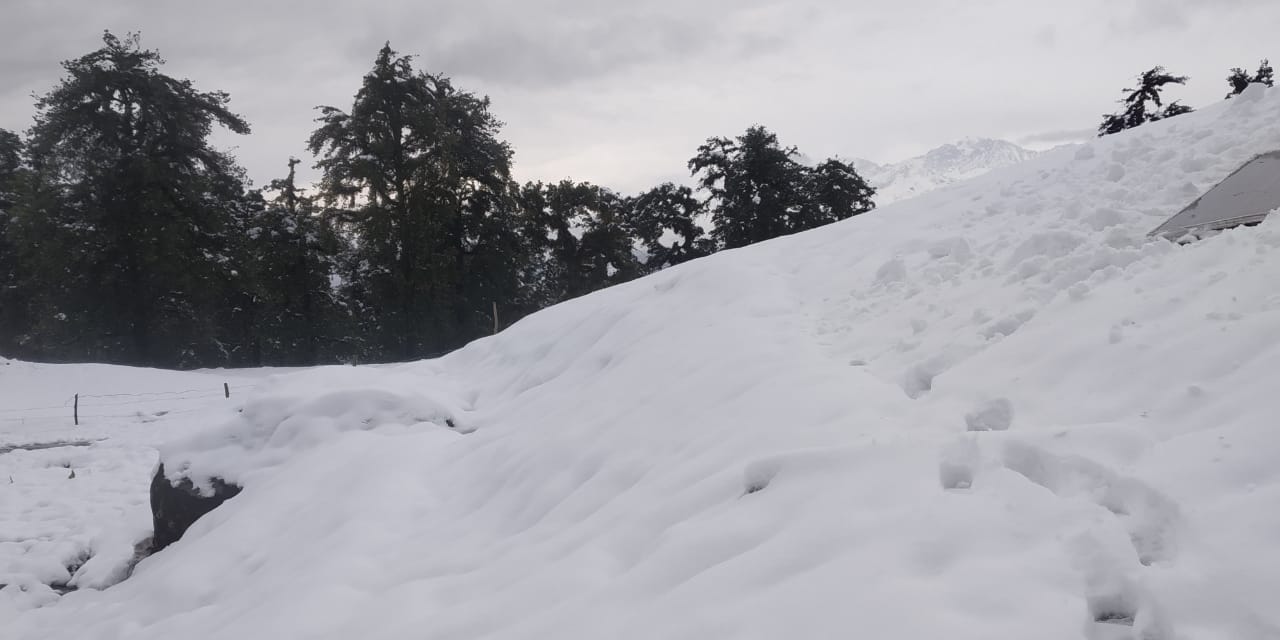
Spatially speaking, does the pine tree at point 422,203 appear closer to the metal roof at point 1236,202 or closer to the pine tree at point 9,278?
the pine tree at point 9,278

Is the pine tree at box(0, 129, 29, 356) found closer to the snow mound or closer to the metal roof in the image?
the snow mound

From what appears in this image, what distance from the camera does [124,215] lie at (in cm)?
2406

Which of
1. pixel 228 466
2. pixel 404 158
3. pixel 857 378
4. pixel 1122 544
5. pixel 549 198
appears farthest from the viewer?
pixel 549 198

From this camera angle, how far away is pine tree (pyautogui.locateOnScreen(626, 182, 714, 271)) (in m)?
34.1

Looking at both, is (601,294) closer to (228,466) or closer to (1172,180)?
(228,466)

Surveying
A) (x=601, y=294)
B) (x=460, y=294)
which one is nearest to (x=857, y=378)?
(x=601, y=294)

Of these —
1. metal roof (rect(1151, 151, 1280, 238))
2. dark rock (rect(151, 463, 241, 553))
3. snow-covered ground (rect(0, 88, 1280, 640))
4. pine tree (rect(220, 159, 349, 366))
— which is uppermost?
pine tree (rect(220, 159, 349, 366))

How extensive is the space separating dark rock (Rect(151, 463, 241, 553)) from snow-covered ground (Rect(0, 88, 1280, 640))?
217 mm

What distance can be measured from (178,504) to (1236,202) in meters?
9.15

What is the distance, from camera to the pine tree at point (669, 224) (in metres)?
34.1

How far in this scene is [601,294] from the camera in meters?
11.1

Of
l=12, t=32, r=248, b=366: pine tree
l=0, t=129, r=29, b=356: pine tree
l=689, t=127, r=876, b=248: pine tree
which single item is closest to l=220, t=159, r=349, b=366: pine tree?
l=12, t=32, r=248, b=366: pine tree

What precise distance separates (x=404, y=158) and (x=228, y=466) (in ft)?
74.0

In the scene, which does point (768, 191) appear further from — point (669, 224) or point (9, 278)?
point (9, 278)
